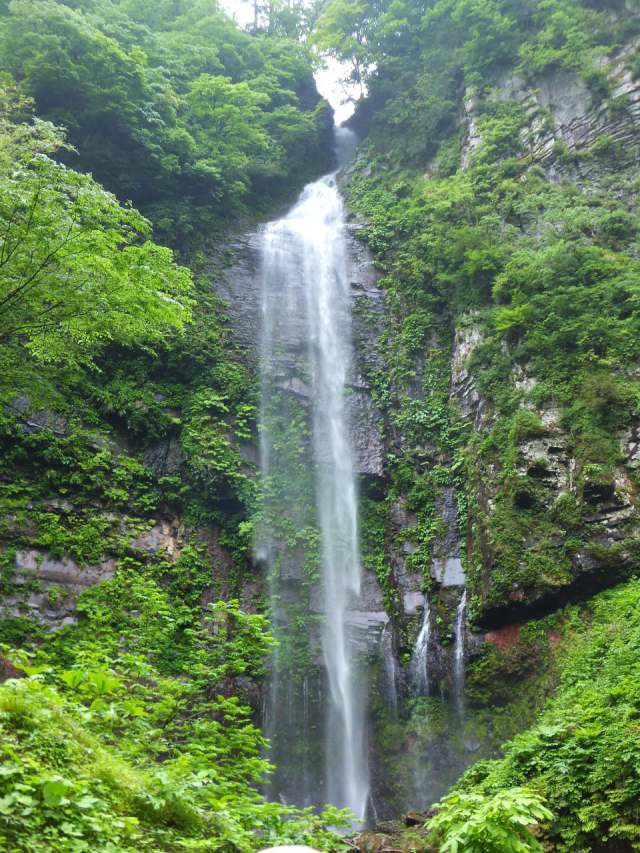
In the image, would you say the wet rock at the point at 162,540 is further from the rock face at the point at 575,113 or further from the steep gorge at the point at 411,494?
the rock face at the point at 575,113

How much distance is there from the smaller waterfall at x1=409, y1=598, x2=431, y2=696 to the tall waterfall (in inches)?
39.5

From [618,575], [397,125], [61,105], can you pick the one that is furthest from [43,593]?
[397,125]

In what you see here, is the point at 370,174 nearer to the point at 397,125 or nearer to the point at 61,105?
the point at 397,125

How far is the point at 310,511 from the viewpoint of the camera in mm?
11883

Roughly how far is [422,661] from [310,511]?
141 inches

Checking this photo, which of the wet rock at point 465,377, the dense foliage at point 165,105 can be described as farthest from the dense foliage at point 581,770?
the dense foliage at point 165,105

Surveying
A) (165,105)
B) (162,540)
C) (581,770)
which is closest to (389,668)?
(162,540)

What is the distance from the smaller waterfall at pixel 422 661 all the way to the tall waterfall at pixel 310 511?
3.29ft

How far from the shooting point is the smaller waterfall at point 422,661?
9562mm

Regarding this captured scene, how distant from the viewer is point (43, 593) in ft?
30.0

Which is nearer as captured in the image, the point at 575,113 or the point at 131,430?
the point at 131,430

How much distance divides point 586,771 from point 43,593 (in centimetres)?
778

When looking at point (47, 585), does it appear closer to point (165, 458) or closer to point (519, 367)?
point (165, 458)

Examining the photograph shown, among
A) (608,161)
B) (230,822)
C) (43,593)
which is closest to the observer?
(230,822)
